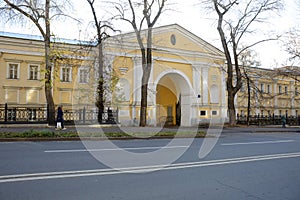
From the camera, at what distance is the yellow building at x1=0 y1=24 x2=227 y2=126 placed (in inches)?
1055

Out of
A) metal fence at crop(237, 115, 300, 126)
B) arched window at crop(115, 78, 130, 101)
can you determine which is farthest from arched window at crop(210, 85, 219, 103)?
arched window at crop(115, 78, 130, 101)

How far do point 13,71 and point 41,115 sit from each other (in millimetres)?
11039

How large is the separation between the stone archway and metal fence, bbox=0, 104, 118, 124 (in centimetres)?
1014

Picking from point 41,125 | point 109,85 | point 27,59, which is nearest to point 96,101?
point 109,85

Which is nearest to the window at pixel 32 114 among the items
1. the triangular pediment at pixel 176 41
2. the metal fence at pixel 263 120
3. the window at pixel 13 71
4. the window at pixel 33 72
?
the window at pixel 13 71

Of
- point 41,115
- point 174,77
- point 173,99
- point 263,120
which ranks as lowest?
point 263,120

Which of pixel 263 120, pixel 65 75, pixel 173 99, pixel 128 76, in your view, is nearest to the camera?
pixel 128 76

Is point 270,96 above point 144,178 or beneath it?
above

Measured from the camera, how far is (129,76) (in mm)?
31188

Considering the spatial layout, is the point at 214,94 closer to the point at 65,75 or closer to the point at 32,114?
the point at 65,75

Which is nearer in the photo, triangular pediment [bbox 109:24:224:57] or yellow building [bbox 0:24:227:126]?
yellow building [bbox 0:24:227:126]

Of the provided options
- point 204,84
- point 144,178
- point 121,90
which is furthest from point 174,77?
point 144,178

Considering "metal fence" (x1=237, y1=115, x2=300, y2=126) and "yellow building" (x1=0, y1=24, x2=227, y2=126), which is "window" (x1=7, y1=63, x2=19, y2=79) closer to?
"yellow building" (x1=0, y1=24, x2=227, y2=126)

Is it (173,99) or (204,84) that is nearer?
(204,84)
